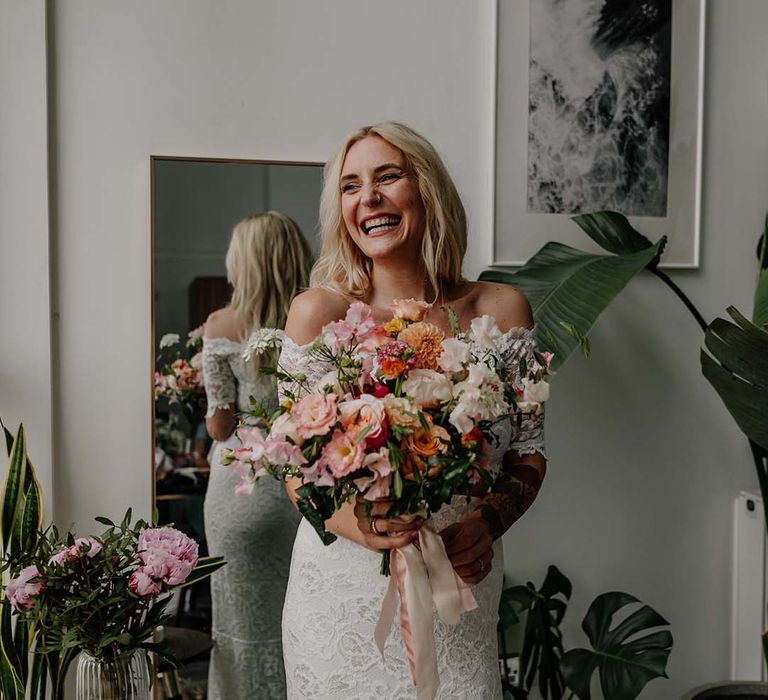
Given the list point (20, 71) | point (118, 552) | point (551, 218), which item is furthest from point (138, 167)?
point (551, 218)

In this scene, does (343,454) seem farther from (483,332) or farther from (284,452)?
(483,332)

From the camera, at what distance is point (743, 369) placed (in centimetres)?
186

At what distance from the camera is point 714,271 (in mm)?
2445

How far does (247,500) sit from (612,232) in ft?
3.94

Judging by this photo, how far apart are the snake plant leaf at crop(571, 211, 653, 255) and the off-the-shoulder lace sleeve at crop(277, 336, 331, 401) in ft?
3.08

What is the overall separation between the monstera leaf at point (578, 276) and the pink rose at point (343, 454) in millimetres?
812

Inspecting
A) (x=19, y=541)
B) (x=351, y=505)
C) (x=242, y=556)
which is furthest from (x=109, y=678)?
(x=351, y=505)

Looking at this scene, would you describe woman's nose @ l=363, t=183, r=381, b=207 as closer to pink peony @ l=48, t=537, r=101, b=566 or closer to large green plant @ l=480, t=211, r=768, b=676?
large green plant @ l=480, t=211, r=768, b=676

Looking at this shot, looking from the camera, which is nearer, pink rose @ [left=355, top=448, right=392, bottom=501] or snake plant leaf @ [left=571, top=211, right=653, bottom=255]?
pink rose @ [left=355, top=448, right=392, bottom=501]

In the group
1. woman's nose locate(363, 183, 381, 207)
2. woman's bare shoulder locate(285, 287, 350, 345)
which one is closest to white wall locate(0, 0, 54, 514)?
woman's bare shoulder locate(285, 287, 350, 345)

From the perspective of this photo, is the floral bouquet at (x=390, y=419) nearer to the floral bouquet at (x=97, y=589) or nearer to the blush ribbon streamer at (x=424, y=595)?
the blush ribbon streamer at (x=424, y=595)

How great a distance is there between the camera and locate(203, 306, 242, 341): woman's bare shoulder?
2072mm

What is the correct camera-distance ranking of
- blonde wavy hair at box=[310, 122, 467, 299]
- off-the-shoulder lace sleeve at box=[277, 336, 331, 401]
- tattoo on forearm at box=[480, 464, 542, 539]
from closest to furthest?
off-the-shoulder lace sleeve at box=[277, 336, 331, 401] < tattoo on forearm at box=[480, 464, 542, 539] < blonde wavy hair at box=[310, 122, 467, 299]

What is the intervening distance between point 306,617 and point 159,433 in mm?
694
